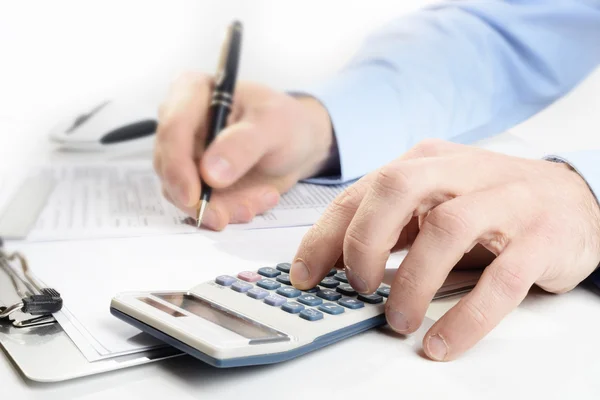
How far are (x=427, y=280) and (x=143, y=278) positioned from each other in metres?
0.17

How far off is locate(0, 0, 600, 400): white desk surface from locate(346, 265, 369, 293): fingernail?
0.08 feet

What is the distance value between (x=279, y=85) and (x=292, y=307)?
49cm

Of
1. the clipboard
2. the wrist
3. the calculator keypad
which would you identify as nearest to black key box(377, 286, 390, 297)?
the calculator keypad

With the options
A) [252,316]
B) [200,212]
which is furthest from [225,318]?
[200,212]

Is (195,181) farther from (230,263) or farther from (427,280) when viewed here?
(427,280)

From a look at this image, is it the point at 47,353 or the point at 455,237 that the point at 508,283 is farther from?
the point at 47,353

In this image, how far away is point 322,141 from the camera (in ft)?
2.17

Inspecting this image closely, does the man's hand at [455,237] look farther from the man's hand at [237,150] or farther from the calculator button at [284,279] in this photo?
the man's hand at [237,150]

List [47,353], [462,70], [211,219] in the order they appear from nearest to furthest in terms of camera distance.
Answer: [47,353]
[211,219]
[462,70]

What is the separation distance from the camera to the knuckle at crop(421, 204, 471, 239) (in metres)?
0.31

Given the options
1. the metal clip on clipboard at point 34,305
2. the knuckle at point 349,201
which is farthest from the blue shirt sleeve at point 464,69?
the metal clip on clipboard at point 34,305

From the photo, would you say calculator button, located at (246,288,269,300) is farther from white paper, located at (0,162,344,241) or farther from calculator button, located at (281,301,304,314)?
white paper, located at (0,162,344,241)


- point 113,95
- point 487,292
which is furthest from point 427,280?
point 113,95

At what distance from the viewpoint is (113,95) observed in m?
0.84
